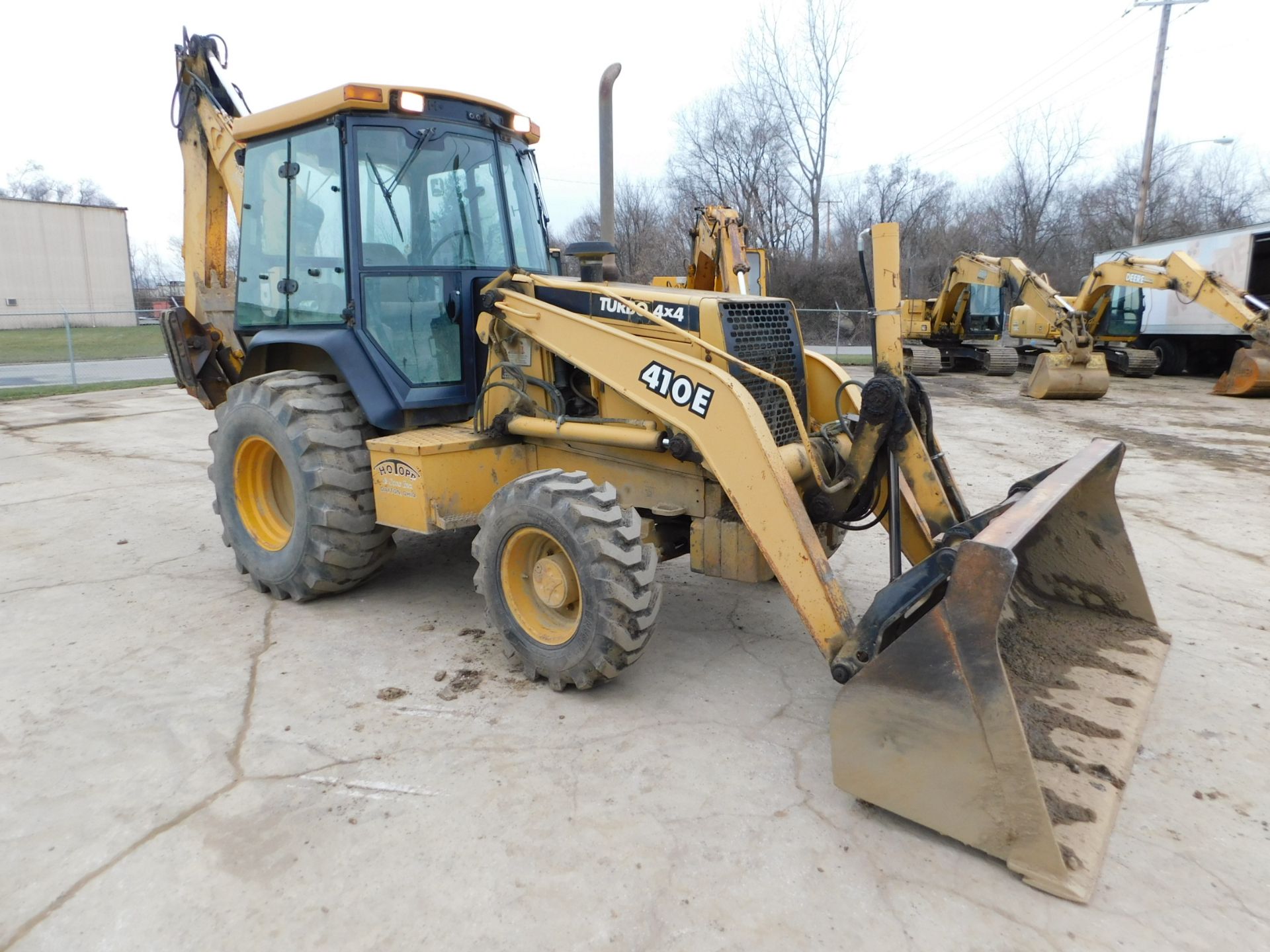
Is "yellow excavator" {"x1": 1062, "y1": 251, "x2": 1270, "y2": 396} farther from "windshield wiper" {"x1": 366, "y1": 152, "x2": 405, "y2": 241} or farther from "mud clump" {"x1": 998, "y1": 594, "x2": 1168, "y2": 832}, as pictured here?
"windshield wiper" {"x1": 366, "y1": 152, "x2": 405, "y2": 241}

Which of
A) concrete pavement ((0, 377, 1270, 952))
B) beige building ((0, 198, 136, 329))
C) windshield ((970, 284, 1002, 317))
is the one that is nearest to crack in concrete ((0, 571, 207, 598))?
concrete pavement ((0, 377, 1270, 952))

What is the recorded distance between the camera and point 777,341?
14.4 feet

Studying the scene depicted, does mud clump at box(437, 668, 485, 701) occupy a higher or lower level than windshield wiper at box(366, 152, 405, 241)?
lower

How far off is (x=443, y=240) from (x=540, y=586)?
2076 millimetres

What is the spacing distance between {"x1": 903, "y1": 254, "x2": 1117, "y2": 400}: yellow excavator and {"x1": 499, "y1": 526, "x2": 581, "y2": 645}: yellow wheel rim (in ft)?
47.2

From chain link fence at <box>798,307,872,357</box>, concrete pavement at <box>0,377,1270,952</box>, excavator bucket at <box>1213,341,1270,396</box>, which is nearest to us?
concrete pavement at <box>0,377,1270,952</box>

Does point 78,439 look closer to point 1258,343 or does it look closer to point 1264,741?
point 1264,741

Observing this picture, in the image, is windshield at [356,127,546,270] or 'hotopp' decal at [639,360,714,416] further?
windshield at [356,127,546,270]

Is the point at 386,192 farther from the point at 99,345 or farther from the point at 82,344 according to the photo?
the point at 82,344

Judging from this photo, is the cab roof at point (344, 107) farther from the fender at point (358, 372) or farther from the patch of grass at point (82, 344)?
the patch of grass at point (82, 344)

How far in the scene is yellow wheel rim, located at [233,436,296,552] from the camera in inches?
204

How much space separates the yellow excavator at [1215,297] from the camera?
49.1ft

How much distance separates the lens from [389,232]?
4.62 metres

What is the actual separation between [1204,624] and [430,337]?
455cm
